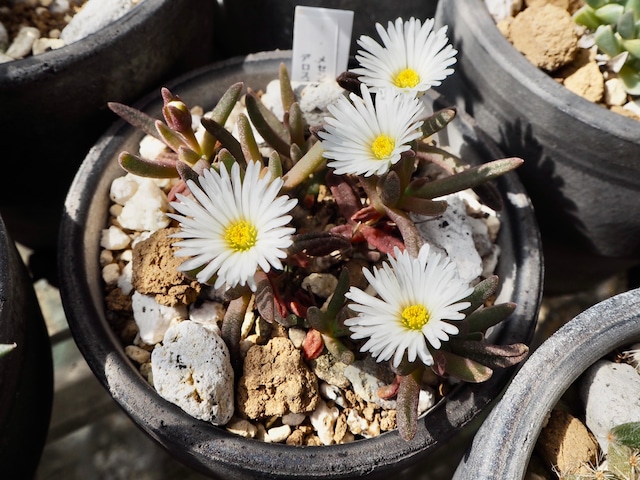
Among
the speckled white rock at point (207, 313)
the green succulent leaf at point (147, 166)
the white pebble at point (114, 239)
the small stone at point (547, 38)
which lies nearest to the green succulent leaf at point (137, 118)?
the green succulent leaf at point (147, 166)

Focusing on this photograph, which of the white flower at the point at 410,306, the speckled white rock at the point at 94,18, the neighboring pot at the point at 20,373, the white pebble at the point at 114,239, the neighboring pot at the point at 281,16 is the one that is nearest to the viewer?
the white flower at the point at 410,306

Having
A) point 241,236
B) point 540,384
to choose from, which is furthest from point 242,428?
point 540,384

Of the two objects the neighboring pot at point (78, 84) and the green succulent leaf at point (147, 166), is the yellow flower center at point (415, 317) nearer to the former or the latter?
the green succulent leaf at point (147, 166)

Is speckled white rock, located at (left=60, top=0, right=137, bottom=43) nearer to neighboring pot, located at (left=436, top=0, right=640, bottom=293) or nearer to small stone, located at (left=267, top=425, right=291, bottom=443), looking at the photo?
neighboring pot, located at (left=436, top=0, right=640, bottom=293)

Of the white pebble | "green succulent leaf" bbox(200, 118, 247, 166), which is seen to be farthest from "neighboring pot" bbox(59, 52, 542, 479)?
"green succulent leaf" bbox(200, 118, 247, 166)

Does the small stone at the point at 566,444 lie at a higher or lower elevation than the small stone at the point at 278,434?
higher

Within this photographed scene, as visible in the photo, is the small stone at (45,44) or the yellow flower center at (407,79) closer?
the yellow flower center at (407,79)
